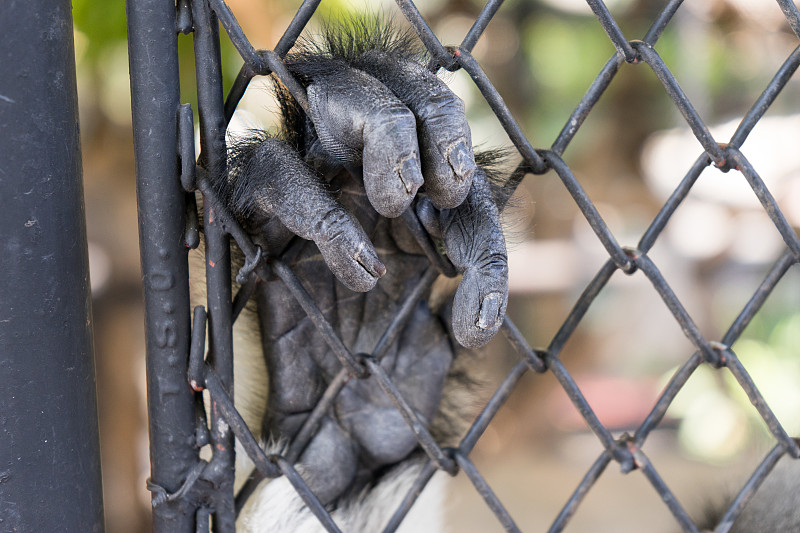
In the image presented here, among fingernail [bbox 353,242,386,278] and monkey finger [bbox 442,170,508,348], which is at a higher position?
monkey finger [bbox 442,170,508,348]

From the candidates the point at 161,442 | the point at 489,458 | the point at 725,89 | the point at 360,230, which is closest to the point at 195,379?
the point at 161,442

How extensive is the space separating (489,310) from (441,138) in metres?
0.12

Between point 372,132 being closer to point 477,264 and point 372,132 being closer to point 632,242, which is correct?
point 477,264

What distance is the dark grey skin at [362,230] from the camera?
51cm

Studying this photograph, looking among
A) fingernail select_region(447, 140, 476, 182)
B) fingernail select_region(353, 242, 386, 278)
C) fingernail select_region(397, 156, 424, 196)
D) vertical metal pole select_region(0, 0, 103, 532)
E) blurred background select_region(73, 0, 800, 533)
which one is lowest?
vertical metal pole select_region(0, 0, 103, 532)

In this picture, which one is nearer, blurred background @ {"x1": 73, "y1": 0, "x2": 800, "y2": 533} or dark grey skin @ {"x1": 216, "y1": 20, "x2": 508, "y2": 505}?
dark grey skin @ {"x1": 216, "y1": 20, "x2": 508, "y2": 505}

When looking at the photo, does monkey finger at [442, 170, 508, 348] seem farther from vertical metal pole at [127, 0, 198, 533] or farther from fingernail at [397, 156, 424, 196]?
vertical metal pole at [127, 0, 198, 533]

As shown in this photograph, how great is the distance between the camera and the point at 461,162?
0.50m

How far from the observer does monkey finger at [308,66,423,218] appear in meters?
0.49

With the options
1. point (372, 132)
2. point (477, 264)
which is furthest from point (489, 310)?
point (372, 132)

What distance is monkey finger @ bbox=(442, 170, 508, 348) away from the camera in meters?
0.52

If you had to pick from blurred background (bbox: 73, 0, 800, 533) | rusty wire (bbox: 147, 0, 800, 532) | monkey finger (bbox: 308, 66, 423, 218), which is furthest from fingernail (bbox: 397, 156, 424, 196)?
blurred background (bbox: 73, 0, 800, 533)

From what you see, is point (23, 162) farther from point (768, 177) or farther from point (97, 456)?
point (768, 177)

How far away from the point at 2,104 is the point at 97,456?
10.5 inches
